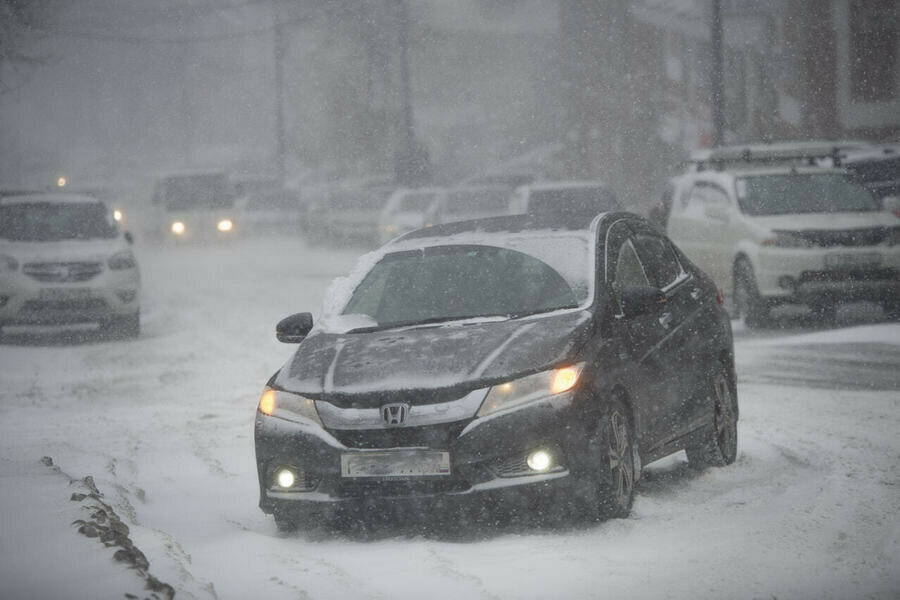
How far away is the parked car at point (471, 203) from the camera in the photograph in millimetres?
29344

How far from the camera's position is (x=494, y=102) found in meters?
67.6

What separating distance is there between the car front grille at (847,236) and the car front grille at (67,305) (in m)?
8.43

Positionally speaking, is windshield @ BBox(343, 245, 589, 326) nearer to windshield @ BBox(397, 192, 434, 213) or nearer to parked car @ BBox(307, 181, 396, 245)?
windshield @ BBox(397, 192, 434, 213)

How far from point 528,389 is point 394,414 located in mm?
605

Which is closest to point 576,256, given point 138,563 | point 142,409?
point 138,563

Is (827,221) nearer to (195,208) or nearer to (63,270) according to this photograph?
(63,270)

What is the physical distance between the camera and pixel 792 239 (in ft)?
53.7

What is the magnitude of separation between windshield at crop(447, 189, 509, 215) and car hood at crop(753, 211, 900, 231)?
12.3 metres

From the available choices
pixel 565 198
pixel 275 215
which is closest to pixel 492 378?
pixel 565 198

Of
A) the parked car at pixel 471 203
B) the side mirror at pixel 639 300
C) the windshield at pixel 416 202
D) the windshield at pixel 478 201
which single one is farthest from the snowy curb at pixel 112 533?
the windshield at pixel 416 202

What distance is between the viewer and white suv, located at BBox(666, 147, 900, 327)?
16.2 m

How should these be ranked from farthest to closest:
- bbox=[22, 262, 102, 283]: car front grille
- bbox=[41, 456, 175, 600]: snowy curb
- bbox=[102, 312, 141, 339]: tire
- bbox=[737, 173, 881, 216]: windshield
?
bbox=[102, 312, 141, 339]: tire
bbox=[22, 262, 102, 283]: car front grille
bbox=[737, 173, 881, 216]: windshield
bbox=[41, 456, 175, 600]: snowy curb

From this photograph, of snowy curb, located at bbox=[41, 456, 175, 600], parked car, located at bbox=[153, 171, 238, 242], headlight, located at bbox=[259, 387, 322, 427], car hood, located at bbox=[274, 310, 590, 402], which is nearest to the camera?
snowy curb, located at bbox=[41, 456, 175, 600]

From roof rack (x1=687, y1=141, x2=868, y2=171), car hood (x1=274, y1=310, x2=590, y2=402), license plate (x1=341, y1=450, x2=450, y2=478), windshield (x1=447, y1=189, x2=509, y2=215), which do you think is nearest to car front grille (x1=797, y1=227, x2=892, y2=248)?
roof rack (x1=687, y1=141, x2=868, y2=171)
